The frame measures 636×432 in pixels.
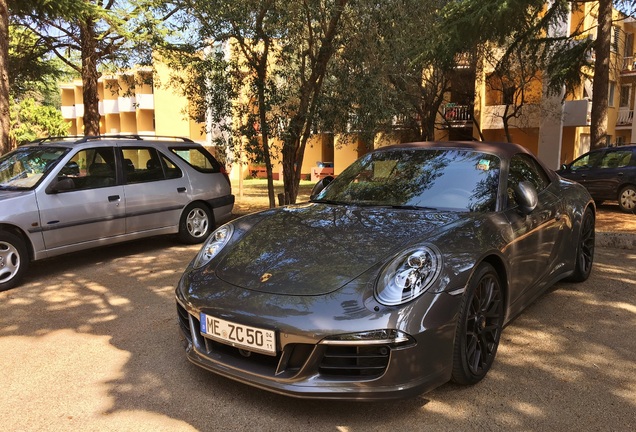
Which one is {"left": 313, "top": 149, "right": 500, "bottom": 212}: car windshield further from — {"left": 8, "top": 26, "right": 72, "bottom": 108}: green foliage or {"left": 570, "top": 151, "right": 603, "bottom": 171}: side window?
{"left": 8, "top": 26, "right": 72, "bottom": 108}: green foliage

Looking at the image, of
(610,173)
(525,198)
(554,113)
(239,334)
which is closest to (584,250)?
(525,198)

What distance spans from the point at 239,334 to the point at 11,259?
12.9ft

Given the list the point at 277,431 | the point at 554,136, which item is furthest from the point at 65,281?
the point at 554,136

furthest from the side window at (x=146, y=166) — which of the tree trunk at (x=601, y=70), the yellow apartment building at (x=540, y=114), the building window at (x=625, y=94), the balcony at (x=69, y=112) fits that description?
the balcony at (x=69, y=112)

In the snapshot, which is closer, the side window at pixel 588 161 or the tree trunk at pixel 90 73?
A: the side window at pixel 588 161

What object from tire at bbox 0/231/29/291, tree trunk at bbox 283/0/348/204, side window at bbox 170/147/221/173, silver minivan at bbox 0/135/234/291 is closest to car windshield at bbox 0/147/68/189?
silver minivan at bbox 0/135/234/291

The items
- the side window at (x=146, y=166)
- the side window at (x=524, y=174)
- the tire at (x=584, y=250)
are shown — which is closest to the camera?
the side window at (x=524, y=174)

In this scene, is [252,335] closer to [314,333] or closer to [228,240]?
[314,333]

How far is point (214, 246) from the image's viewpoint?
353cm

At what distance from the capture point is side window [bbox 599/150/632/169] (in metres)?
11.3

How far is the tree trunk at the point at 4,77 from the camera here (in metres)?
8.38

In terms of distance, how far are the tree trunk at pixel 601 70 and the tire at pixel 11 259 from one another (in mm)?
12816

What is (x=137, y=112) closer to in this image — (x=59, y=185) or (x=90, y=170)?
(x=90, y=170)

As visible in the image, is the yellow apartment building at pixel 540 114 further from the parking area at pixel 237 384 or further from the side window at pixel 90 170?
the parking area at pixel 237 384
